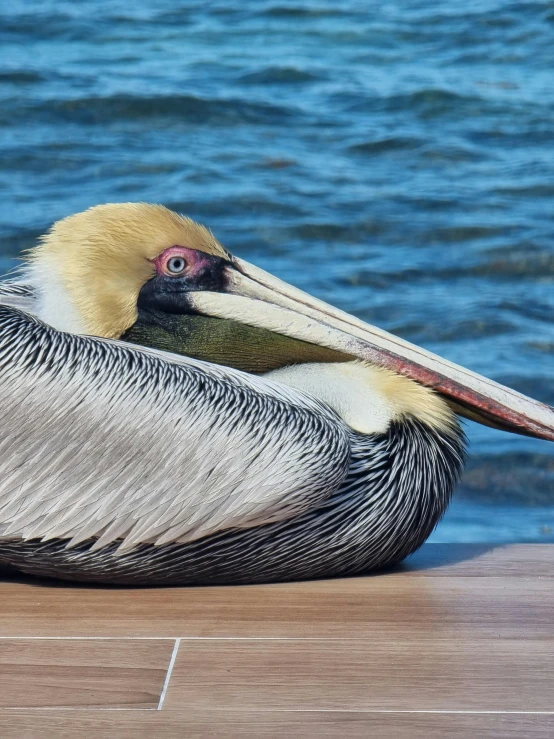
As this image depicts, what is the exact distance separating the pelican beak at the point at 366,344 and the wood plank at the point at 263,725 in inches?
43.2

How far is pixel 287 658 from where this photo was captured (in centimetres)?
225

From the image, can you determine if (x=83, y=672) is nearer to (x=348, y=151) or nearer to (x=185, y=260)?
(x=185, y=260)

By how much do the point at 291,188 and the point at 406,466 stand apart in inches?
202

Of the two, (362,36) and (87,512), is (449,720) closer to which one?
(87,512)

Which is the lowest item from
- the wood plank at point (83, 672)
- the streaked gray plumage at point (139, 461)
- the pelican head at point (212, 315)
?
the wood plank at point (83, 672)

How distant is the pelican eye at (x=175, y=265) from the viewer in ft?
10.0

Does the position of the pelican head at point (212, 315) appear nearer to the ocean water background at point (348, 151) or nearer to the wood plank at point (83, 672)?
the wood plank at point (83, 672)

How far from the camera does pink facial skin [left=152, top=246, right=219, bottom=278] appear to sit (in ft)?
10.0

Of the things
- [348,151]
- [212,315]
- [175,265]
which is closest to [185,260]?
[175,265]

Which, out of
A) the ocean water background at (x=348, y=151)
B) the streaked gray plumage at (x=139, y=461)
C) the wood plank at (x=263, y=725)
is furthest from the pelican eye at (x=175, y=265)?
the ocean water background at (x=348, y=151)

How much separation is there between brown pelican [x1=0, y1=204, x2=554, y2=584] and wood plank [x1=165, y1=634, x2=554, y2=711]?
0.42 metres

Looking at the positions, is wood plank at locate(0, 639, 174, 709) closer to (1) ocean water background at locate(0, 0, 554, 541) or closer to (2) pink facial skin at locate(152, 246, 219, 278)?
(2) pink facial skin at locate(152, 246, 219, 278)

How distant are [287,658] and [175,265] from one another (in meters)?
1.16

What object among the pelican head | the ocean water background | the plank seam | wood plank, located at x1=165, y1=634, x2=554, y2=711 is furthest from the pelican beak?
the ocean water background
